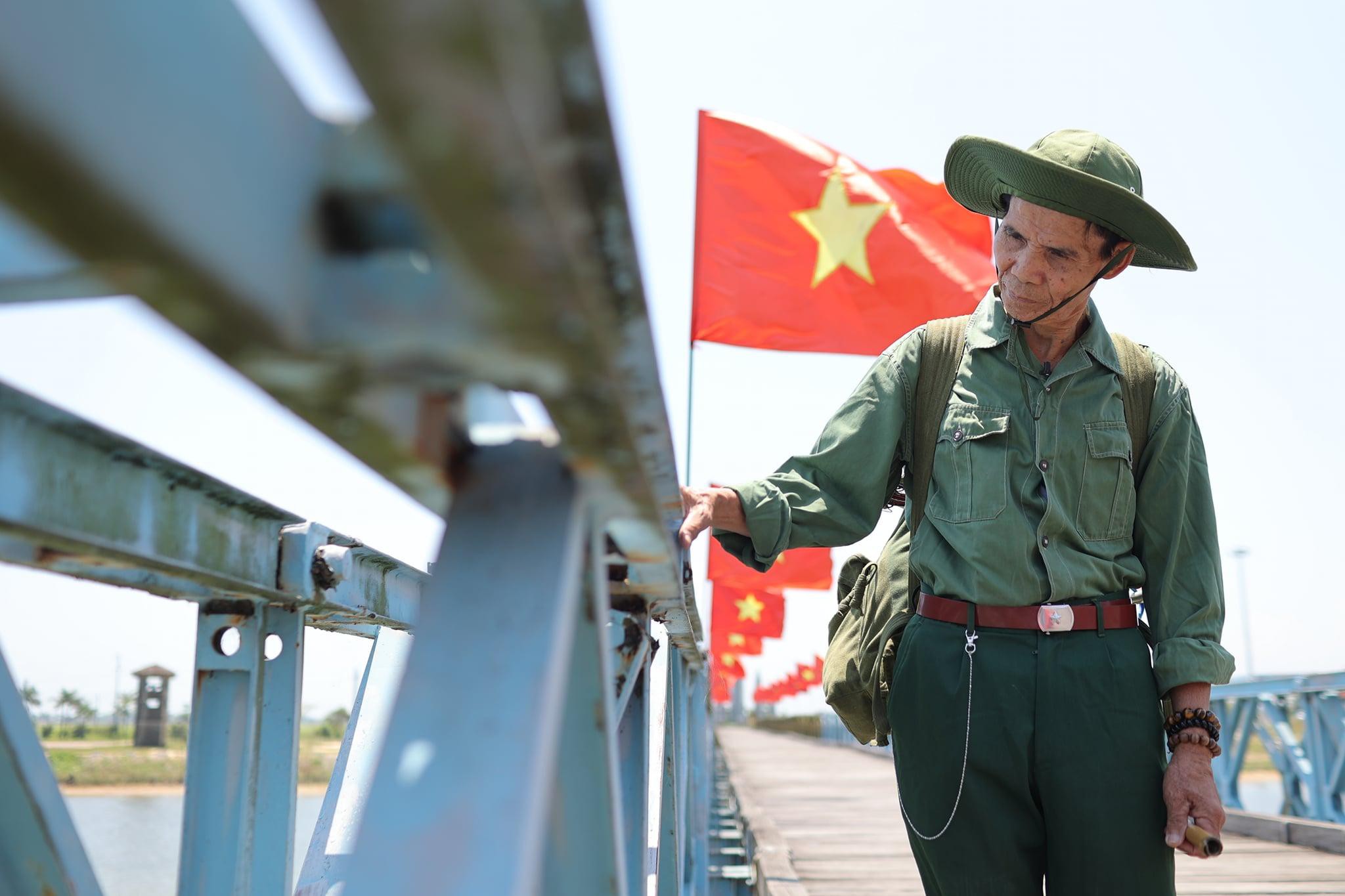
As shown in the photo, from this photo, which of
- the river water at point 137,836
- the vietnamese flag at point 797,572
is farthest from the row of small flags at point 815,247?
the river water at point 137,836

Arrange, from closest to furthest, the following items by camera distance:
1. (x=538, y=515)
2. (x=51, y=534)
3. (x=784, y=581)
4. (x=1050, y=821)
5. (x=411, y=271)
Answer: (x=411, y=271) < (x=538, y=515) < (x=51, y=534) < (x=1050, y=821) < (x=784, y=581)

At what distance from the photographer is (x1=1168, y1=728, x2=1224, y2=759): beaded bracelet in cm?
197

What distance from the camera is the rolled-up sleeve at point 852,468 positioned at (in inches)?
82.5

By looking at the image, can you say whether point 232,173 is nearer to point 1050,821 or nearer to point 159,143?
point 159,143

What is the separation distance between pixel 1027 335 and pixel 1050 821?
0.89 m

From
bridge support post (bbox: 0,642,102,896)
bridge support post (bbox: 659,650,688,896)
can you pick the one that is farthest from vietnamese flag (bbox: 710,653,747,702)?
bridge support post (bbox: 0,642,102,896)

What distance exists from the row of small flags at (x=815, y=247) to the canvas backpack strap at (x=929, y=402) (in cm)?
380

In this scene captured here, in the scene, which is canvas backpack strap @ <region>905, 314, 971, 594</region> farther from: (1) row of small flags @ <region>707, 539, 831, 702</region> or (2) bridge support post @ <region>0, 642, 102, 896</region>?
(2) bridge support post @ <region>0, 642, 102, 896</region>

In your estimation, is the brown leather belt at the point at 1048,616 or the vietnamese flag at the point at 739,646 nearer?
the brown leather belt at the point at 1048,616

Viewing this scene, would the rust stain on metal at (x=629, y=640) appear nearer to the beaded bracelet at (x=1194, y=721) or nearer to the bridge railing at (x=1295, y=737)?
the beaded bracelet at (x=1194, y=721)

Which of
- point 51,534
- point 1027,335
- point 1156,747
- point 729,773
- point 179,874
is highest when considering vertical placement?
point 1027,335

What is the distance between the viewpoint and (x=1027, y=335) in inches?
88.4

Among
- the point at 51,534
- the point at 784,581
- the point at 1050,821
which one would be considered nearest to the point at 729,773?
the point at 784,581

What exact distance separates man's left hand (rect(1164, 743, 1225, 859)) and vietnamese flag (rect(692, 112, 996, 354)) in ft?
13.9
